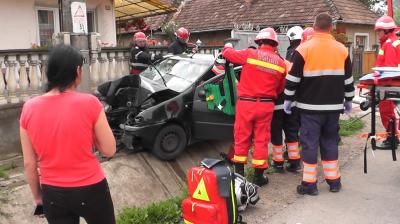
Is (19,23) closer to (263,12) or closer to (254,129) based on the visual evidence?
(254,129)

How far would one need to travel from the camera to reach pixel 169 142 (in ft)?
21.0

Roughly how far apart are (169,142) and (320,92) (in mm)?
2498

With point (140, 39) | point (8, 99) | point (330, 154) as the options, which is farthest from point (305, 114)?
point (8, 99)

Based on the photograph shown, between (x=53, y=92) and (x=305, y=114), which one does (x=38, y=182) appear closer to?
(x=53, y=92)

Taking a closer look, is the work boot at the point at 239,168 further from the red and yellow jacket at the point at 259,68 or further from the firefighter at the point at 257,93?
the red and yellow jacket at the point at 259,68

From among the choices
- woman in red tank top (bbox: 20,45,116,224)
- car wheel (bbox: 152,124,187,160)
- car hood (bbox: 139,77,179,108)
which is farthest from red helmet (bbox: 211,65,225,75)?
woman in red tank top (bbox: 20,45,116,224)

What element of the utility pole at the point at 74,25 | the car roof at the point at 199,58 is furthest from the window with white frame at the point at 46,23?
the car roof at the point at 199,58

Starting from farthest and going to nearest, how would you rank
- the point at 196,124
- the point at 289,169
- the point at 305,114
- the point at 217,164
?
the point at 196,124, the point at 289,169, the point at 305,114, the point at 217,164

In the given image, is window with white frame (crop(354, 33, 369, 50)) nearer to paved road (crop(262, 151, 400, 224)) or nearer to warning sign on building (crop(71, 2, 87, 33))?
paved road (crop(262, 151, 400, 224))

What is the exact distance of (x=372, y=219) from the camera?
14.2 feet

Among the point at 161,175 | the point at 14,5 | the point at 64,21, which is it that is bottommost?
the point at 161,175

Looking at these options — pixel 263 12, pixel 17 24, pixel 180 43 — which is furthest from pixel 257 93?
pixel 263 12

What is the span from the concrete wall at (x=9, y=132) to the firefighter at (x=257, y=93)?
351 cm

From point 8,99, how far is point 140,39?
7.92 ft
